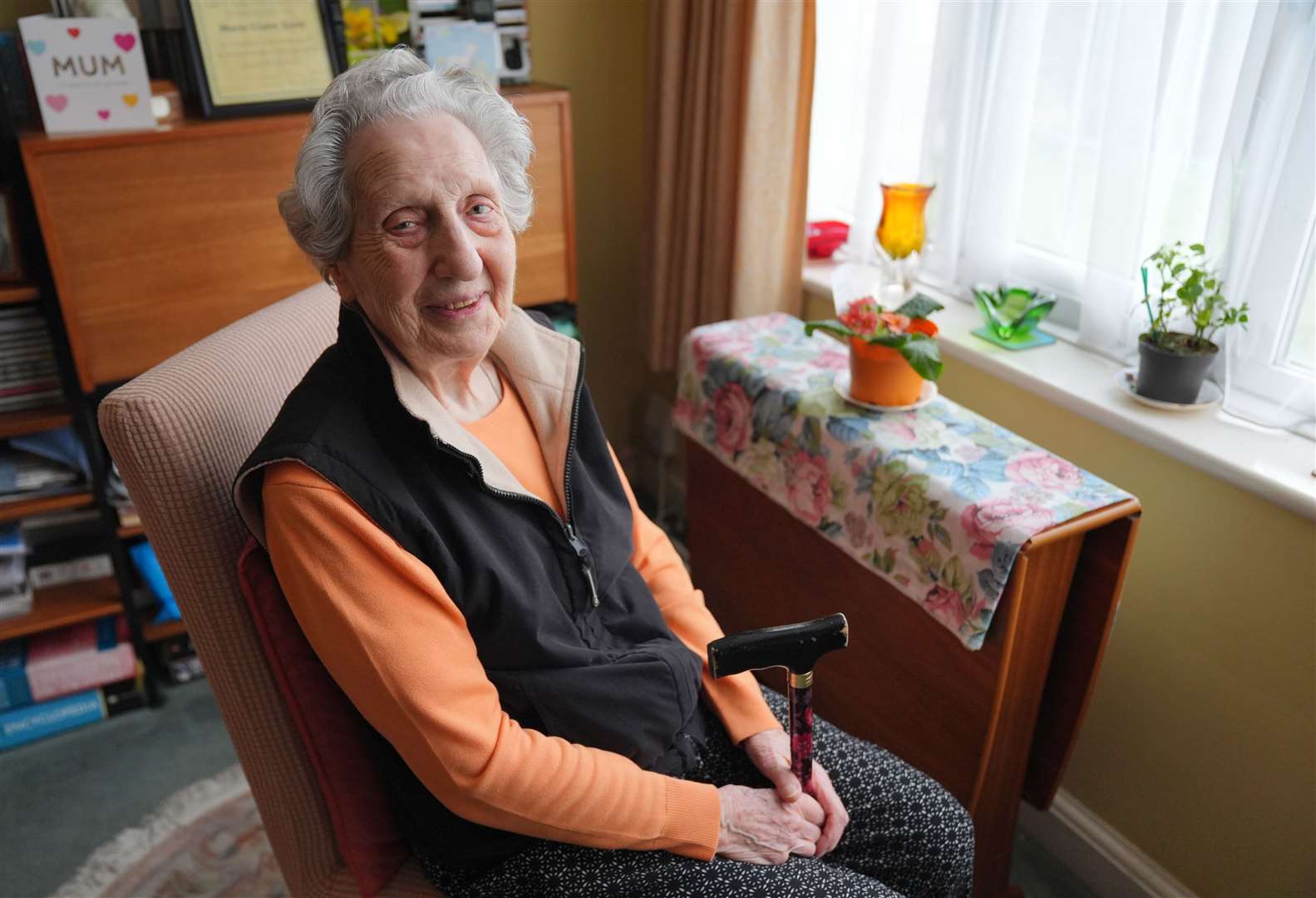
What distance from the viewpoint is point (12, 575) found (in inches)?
80.8

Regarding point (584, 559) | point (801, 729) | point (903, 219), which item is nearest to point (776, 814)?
point (801, 729)

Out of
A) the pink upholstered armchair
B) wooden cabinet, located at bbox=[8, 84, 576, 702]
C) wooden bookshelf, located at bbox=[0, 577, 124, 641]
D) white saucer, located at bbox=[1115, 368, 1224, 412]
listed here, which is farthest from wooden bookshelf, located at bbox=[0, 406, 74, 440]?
Result: white saucer, located at bbox=[1115, 368, 1224, 412]


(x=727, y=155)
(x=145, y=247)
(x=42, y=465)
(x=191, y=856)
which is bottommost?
(x=191, y=856)

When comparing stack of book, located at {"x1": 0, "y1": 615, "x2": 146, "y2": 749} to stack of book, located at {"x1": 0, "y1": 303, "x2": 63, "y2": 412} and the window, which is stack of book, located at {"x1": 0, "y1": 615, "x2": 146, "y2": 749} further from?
the window

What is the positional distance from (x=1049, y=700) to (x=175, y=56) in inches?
80.5

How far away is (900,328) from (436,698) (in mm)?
923

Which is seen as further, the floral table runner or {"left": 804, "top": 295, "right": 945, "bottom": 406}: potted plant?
{"left": 804, "top": 295, "right": 945, "bottom": 406}: potted plant

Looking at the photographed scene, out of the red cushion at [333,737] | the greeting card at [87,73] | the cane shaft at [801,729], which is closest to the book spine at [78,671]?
the greeting card at [87,73]

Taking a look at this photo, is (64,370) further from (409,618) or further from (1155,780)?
(1155,780)

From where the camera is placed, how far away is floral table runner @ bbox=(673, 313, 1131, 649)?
138cm

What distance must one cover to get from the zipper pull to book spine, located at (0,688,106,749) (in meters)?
1.50

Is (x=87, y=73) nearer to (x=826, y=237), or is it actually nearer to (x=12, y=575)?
(x=12, y=575)

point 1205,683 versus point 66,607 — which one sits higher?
point 1205,683

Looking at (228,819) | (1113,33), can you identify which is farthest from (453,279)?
(228,819)
